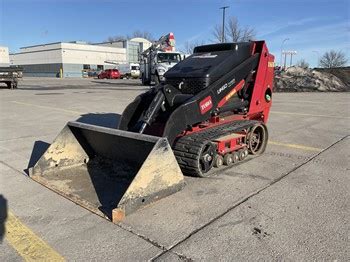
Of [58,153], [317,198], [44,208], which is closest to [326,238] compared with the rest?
[317,198]

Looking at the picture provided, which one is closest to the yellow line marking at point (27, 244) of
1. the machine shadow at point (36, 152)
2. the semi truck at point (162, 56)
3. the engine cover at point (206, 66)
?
the machine shadow at point (36, 152)

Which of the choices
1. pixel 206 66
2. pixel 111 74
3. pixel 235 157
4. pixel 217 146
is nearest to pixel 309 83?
pixel 235 157

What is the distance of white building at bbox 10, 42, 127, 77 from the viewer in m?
75.0

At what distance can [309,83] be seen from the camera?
2586cm

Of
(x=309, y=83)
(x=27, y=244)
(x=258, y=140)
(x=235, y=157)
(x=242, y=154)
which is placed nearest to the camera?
(x=27, y=244)

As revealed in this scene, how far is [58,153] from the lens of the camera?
5059mm

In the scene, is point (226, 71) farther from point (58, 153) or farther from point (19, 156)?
point (19, 156)

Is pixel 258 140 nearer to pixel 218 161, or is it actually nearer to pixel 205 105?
pixel 218 161

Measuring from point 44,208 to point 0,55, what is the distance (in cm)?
5466

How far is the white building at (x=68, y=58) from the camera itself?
246 ft

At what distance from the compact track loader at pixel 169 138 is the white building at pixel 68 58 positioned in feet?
230

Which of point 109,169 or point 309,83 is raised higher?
point 309,83

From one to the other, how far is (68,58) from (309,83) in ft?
199

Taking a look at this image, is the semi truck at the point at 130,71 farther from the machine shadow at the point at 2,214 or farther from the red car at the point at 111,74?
the machine shadow at the point at 2,214
